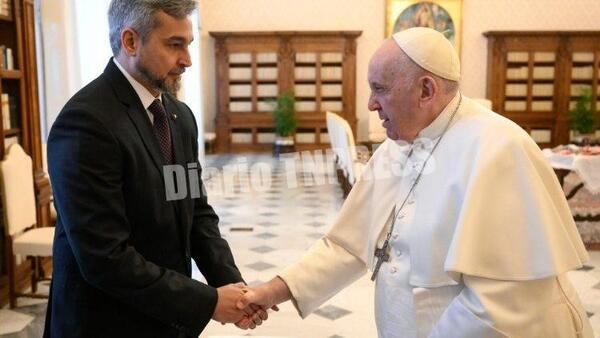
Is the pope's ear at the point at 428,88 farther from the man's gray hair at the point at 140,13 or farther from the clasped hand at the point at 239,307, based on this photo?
the clasped hand at the point at 239,307

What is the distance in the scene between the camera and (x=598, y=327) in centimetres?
389

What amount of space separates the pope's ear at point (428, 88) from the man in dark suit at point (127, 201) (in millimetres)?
748

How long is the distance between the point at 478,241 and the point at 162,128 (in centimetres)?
105

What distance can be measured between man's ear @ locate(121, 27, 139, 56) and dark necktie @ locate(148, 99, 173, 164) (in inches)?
7.6

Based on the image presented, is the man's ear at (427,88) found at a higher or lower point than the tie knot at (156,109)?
higher

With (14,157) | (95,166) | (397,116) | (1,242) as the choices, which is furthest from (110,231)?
(1,242)

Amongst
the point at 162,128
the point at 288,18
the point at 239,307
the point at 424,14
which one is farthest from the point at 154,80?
the point at 424,14

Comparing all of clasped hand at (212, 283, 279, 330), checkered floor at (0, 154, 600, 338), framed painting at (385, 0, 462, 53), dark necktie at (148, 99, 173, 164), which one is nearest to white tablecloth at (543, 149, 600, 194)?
checkered floor at (0, 154, 600, 338)

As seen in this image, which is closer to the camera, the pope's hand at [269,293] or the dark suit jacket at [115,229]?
the dark suit jacket at [115,229]

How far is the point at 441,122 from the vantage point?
68.1 inches

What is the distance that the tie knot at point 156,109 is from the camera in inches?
74.3

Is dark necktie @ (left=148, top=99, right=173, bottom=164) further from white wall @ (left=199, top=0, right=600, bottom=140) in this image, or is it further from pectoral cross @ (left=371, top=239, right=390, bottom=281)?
white wall @ (left=199, top=0, right=600, bottom=140)

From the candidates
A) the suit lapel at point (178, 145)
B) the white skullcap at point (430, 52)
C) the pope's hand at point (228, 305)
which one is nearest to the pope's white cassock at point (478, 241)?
the white skullcap at point (430, 52)

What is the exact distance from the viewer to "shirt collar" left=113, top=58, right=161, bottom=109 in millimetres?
1796
